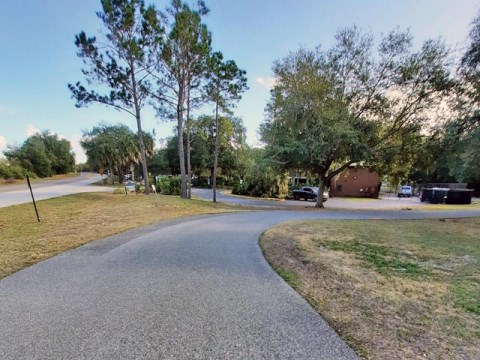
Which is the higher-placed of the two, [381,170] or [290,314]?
[381,170]

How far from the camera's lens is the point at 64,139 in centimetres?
5928

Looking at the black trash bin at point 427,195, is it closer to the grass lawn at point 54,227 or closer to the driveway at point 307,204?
the driveway at point 307,204

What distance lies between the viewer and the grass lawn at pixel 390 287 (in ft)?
9.29

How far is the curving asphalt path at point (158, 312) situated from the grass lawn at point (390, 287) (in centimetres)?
35

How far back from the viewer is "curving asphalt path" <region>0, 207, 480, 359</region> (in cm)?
266

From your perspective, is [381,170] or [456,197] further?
[456,197]

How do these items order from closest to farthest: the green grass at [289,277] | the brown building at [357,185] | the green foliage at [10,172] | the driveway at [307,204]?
the green grass at [289,277] < the driveway at [307,204] < the green foliage at [10,172] < the brown building at [357,185]

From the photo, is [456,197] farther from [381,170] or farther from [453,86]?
[453,86]

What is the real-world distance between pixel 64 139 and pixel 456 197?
6686 cm

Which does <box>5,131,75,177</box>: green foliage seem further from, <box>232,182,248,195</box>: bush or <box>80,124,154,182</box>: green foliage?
<box>232,182,248,195</box>: bush

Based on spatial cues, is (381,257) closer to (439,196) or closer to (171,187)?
(171,187)

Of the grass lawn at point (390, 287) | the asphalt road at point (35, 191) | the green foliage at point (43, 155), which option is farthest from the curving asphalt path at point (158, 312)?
the green foliage at point (43, 155)

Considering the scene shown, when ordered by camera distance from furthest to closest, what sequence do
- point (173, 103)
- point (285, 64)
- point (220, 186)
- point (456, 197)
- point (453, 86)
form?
point (220, 186), point (456, 197), point (173, 103), point (285, 64), point (453, 86)

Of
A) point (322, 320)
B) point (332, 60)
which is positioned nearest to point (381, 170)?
point (332, 60)
